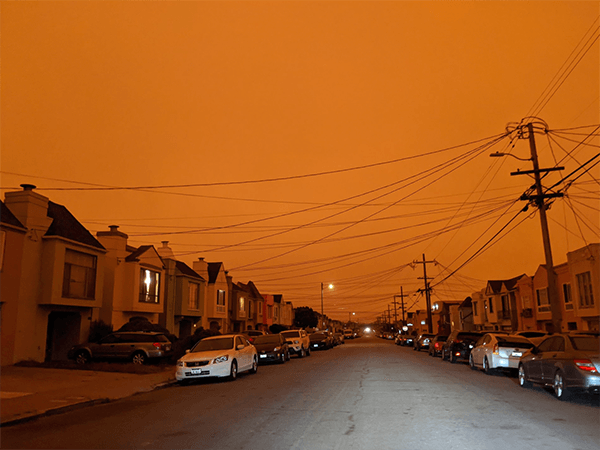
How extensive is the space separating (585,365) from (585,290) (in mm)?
27395

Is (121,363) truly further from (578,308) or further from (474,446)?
(578,308)

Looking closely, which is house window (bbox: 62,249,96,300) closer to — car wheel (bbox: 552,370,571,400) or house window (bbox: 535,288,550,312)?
car wheel (bbox: 552,370,571,400)

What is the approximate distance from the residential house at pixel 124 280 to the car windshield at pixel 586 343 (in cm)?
2471

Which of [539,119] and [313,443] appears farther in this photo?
[539,119]

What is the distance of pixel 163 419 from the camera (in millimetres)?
9539

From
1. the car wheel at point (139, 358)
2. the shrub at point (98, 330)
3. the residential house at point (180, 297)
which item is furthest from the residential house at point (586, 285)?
the shrub at point (98, 330)

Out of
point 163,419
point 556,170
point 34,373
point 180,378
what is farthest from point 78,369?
point 556,170

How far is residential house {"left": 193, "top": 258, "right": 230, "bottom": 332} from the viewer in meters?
47.9

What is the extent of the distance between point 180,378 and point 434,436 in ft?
34.8

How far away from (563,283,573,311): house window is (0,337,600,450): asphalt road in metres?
27.4

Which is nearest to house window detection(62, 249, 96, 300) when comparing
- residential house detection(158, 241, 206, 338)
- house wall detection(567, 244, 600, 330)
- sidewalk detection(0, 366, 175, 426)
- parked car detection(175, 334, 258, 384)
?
sidewalk detection(0, 366, 175, 426)

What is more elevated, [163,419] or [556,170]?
[556,170]

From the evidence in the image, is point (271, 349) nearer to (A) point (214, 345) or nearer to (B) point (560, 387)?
(A) point (214, 345)

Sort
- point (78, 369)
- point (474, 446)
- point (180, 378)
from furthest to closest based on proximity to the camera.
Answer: point (78, 369) → point (180, 378) → point (474, 446)
